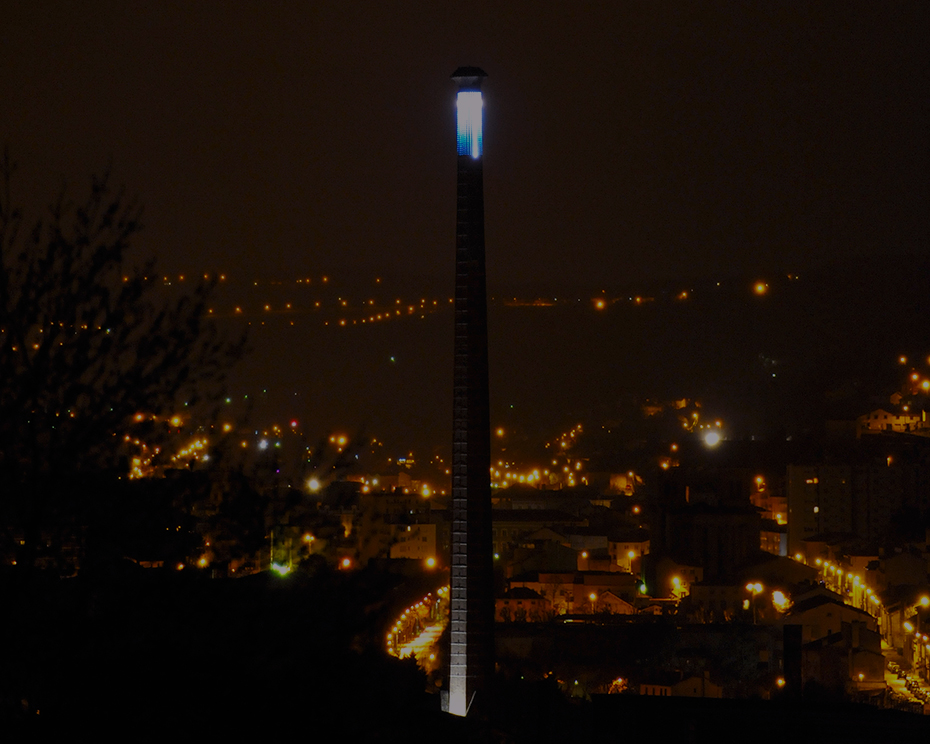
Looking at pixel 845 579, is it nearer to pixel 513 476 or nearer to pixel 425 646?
pixel 425 646

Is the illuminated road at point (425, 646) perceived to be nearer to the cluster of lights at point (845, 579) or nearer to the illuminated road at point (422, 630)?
the illuminated road at point (422, 630)

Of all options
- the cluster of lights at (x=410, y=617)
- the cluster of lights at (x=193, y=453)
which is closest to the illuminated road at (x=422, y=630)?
the cluster of lights at (x=410, y=617)

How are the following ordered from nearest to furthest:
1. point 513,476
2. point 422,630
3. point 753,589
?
point 422,630
point 753,589
point 513,476

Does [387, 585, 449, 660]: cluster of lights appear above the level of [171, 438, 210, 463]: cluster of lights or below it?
below

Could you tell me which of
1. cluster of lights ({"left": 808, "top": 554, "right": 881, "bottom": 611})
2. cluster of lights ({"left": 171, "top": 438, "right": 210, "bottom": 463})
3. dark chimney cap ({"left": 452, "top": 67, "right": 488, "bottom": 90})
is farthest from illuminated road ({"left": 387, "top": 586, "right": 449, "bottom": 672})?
cluster of lights ({"left": 171, "top": 438, "right": 210, "bottom": 463})

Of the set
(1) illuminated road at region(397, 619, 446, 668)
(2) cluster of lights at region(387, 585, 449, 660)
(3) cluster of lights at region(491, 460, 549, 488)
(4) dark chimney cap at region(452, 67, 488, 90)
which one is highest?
(4) dark chimney cap at region(452, 67, 488, 90)

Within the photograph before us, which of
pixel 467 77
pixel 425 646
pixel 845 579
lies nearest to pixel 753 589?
pixel 845 579

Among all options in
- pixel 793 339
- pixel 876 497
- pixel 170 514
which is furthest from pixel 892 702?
pixel 793 339

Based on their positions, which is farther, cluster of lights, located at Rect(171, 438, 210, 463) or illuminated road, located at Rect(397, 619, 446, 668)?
illuminated road, located at Rect(397, 619, 446, 668)

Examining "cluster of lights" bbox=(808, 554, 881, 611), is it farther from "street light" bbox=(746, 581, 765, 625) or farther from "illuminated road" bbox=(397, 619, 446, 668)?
"illuminated road" bbox=(397, 619, 446, 668)

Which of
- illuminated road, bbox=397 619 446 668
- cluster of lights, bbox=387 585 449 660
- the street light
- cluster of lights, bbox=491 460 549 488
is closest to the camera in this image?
illuminated road, bbox=397 619 446 668

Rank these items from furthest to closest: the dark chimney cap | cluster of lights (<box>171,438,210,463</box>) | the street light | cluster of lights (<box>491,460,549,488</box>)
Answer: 1. cluster of lights (<box>491,460,549,488</box>)
2. the street light
3. the dark chimney cap
4. cluster of lights (<box>171,438,210,463</box>)

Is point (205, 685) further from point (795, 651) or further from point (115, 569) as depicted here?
point (795, 651)
